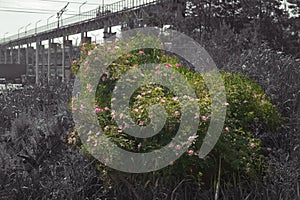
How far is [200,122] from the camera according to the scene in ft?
11.2

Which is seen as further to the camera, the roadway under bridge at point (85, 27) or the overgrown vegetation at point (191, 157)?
the roadway under bridge at point (85, 27)

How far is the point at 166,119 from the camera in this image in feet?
11.2

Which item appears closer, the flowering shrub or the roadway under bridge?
the flowering shrub

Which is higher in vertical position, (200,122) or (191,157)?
(200,122)

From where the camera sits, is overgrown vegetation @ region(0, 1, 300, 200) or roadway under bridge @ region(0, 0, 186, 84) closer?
overgrown vegetation @ region(0, 1, 300, 200)

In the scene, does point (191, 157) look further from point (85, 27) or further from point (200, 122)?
point (85, 27)

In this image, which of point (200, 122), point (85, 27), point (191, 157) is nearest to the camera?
point (191, 157)

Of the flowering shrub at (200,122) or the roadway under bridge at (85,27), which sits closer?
the flowering shrub at (200,122)

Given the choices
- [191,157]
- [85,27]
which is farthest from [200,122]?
[85,27]

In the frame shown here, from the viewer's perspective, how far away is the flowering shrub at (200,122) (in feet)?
11.1

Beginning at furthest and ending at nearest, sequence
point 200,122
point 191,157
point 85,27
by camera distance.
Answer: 1. point 85,27
2. point 200,122
3. point 191,157

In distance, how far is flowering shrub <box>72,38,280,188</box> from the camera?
3.37 m

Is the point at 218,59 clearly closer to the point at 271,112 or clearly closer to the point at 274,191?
the point at 271,112

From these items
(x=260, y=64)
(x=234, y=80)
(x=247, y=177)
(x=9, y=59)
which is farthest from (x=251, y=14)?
(x=9, y=59)
